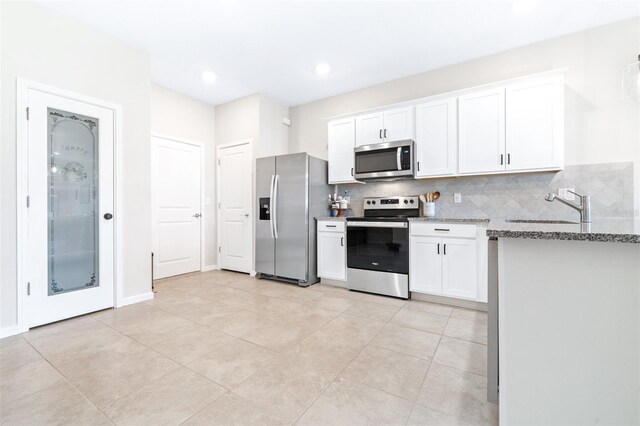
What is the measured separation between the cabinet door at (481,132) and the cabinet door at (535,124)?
0.08 meters

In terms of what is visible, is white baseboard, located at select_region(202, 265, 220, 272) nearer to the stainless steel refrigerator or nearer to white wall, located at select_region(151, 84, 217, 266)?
white wall, located at select_region(151, 84, 217, 266)

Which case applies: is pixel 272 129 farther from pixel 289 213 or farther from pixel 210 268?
pixel 210 268

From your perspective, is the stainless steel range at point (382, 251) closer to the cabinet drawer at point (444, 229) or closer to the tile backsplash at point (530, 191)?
the cabinet drawer at point (444, 229)

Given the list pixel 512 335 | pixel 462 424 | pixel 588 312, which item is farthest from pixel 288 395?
pixel 588 312

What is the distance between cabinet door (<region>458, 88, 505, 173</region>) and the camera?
303 centimetres

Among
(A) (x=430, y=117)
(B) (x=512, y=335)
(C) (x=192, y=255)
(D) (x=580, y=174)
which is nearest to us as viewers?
(B) (x=512, y=335)

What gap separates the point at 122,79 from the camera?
3.14 metres

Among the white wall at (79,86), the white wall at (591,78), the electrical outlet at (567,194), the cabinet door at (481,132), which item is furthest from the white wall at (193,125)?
the electrical outlet at (567,194)

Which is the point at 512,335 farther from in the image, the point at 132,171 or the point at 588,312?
the point at 132,171

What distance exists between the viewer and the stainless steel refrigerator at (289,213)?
3922 millimetres

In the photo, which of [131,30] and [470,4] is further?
[131,30]

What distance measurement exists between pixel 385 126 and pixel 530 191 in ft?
5.91

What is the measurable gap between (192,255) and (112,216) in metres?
1.82

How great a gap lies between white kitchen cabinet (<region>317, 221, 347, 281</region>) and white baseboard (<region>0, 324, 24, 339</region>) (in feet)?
9.81
